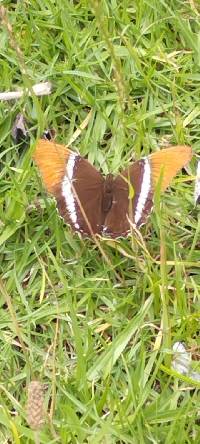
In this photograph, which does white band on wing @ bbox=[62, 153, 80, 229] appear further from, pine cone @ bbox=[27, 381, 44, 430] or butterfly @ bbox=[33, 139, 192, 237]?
pine cone @ bbox=[27, 381, 44, 430]

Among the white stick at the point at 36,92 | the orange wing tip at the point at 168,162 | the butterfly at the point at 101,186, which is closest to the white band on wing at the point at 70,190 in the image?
the butterfly at the point at 101,186

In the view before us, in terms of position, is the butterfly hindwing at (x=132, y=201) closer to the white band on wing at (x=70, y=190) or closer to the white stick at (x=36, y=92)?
the white band on wing at (x=70, y=190)

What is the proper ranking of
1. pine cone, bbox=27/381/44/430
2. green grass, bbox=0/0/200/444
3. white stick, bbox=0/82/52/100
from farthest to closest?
1. white stick, bbox=0/82/52/100
2. green grass, bbox=0/0/200/444
3. pine cone, bbox=27/381/44/430

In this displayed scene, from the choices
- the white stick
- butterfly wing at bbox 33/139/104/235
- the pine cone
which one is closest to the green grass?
the white stick

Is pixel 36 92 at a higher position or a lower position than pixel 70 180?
higher

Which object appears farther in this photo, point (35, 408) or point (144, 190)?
point (144, 190)

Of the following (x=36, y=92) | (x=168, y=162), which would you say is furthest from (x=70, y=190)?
(x=36, y=92)

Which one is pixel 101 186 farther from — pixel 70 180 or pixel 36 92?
pixel 36 92
